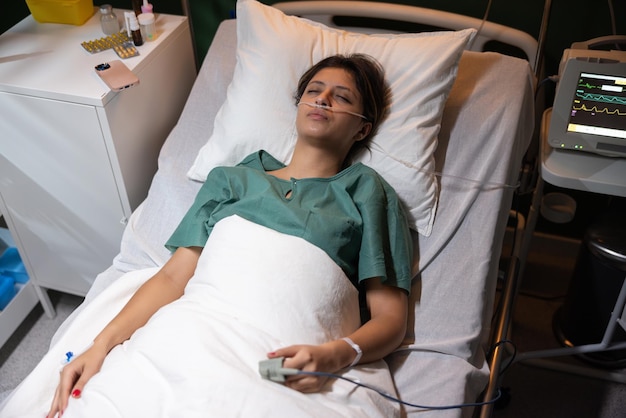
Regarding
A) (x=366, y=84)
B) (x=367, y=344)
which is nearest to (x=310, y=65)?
(x=366, y=84)

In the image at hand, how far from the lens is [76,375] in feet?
4.72

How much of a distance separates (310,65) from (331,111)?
0.76 ft

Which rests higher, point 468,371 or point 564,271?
point 468,371

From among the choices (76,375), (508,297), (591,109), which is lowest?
(508,297)

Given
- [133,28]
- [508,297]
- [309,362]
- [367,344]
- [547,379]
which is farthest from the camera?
[547,379]

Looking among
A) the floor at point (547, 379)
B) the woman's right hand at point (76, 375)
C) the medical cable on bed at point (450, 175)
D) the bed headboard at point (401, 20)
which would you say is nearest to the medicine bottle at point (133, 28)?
the bed headboard at point (401, 20)

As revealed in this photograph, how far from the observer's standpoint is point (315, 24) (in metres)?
1.87

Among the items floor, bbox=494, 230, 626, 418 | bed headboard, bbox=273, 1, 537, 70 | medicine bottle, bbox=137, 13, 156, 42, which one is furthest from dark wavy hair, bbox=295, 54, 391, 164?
floor, bbox=494, 230, 626, 418

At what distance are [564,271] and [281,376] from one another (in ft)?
5.11

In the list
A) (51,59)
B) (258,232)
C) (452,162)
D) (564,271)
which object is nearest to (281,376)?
(258,232)

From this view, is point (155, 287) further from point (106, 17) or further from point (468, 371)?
point (106, 17)

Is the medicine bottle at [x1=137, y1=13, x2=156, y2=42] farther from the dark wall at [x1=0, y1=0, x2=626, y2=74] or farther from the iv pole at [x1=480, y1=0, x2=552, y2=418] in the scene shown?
the iv pole at [x1=480, y1=0, x2=552, y2=418]

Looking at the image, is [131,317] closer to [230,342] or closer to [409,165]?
[230,342]

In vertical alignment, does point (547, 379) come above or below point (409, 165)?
below
